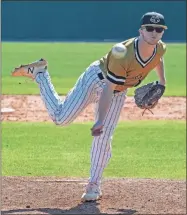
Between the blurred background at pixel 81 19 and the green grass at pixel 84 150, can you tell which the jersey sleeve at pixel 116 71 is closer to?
the green grass at pixel 84 150

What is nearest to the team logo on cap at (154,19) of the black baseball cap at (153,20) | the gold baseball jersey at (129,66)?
the black baseball cap at (153,20)

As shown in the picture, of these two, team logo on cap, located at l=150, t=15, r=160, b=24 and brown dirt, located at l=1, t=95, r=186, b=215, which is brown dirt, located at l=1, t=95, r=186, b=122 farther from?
team logo on cap, located at l=150, t=15, r=160, b=24

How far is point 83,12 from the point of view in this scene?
33.6 meters

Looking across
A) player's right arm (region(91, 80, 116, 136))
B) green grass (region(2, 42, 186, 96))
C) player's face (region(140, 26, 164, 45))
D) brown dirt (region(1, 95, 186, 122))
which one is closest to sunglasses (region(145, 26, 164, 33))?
player's face (region(140, 26, 164, 45))

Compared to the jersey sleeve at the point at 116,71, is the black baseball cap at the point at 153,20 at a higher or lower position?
higher

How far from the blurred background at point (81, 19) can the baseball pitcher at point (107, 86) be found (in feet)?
92.5

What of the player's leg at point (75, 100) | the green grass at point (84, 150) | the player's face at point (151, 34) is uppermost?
the player's face at point (151, 34)

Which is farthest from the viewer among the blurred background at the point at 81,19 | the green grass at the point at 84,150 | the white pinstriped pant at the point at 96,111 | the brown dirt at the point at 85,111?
the blurred background at the point at 81,19

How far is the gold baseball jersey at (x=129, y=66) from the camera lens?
14.6ft

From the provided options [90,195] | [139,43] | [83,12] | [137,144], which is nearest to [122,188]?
[90,195]

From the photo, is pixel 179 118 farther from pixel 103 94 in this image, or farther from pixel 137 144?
pixel 103 94

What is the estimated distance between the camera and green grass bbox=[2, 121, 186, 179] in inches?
254

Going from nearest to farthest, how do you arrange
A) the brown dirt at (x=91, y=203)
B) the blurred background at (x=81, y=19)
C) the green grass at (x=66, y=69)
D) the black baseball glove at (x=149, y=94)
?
the brown dirt at (x=91, y=203) < the black baseball glove at (x=149, y=94) < the green grass at (x=66, y=69) < the blurred background at (x=81, y=19)

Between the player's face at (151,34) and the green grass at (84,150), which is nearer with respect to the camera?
the player's face at (151,34)
